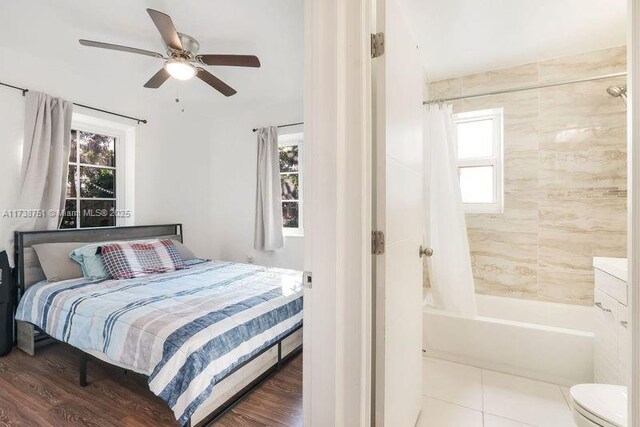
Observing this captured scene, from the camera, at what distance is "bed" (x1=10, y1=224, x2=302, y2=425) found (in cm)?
148

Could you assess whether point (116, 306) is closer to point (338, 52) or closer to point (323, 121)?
point (323, 121)

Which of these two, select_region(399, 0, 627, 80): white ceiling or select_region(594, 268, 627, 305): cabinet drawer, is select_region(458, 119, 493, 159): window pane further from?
select_region(594, 268, 627, 305): cabinet drawer

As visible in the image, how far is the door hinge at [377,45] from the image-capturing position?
3.61 feet

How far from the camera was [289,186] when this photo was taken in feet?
13.3

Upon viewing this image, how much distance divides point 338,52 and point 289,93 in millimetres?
2775

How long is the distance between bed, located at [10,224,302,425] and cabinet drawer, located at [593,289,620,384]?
6.21ft

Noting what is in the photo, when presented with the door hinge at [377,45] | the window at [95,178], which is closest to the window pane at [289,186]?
the window at [95,178]

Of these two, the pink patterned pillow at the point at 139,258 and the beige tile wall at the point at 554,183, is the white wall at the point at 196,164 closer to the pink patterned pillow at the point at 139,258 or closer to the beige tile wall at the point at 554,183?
the pink patterned pillow at the point at 139,258

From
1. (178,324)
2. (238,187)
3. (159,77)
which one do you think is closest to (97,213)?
(238,187)

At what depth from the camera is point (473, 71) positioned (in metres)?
2.83

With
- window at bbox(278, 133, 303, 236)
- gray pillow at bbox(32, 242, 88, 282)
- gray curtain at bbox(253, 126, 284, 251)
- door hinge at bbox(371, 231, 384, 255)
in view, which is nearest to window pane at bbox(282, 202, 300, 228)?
window at bbox(278, 133, 303, 236)

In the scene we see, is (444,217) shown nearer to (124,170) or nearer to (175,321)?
(175,321)

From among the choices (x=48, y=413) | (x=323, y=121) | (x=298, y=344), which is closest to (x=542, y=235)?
(x=298, y=344)

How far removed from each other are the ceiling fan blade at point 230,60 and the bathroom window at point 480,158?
1.93 m
